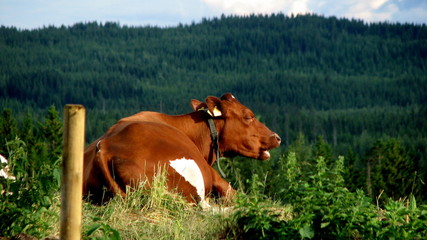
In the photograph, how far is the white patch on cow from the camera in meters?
8.47

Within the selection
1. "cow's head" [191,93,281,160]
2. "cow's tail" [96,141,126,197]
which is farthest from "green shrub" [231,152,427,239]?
"cow's head" [191,93,281,160]

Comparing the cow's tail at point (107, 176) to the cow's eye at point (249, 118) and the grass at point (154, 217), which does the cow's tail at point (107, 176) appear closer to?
the grass at point (154, 217)

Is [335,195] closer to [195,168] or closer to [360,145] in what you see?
[195,168]

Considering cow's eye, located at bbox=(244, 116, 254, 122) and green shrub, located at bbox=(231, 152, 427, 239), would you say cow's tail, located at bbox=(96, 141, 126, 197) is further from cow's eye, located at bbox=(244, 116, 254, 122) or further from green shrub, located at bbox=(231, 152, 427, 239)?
cow's eye, located at bbox=(244, 116, 254, 122)

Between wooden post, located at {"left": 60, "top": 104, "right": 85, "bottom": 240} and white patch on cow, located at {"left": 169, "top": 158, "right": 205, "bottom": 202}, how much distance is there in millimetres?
3504

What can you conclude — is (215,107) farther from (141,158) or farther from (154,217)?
(154,217)

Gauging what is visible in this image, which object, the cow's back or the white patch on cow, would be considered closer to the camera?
the cow's back

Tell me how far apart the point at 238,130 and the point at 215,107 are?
0.57 meters

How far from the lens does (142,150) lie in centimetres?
839

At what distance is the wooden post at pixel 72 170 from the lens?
4879mm

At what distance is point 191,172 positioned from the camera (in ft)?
28.0

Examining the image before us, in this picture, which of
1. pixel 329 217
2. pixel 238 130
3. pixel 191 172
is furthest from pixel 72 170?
pixel 238 130

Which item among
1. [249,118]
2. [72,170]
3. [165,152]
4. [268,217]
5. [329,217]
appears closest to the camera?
[72,170]

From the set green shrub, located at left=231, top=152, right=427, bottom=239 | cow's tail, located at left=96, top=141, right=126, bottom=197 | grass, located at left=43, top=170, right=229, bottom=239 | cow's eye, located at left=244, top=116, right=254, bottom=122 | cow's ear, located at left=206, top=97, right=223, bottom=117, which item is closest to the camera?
green shrub, located at left=231, top=152, right=427, bottom=239
